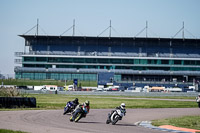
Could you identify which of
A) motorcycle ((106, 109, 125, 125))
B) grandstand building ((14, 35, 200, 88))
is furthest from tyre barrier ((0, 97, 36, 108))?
grandstand building ((14, 35, 200, 88))

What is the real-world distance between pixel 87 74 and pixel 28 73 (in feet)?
56.4

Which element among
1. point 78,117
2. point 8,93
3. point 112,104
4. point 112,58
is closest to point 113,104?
point 112,104

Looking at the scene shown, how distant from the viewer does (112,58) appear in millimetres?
122875

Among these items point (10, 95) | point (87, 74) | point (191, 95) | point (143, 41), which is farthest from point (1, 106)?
point (143, 41)

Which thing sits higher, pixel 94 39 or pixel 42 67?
pixel 94 39

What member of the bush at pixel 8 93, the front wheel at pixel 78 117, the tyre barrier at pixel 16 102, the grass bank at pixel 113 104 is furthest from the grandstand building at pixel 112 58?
the front wheel at pixel 78 117

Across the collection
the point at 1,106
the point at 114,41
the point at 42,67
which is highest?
the point at 114,41

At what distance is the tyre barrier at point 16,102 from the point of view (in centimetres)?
3572

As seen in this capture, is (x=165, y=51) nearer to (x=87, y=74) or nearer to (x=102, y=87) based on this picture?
(x=87, y=74)

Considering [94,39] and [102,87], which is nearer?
[102,87]

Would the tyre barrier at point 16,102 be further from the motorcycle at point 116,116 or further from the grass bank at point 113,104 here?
A: the motorcycle at point 116,116

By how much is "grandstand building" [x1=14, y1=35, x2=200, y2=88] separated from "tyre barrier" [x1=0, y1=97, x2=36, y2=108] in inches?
3196

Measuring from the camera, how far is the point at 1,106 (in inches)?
1401

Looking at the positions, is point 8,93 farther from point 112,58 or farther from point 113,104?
point 112,58
